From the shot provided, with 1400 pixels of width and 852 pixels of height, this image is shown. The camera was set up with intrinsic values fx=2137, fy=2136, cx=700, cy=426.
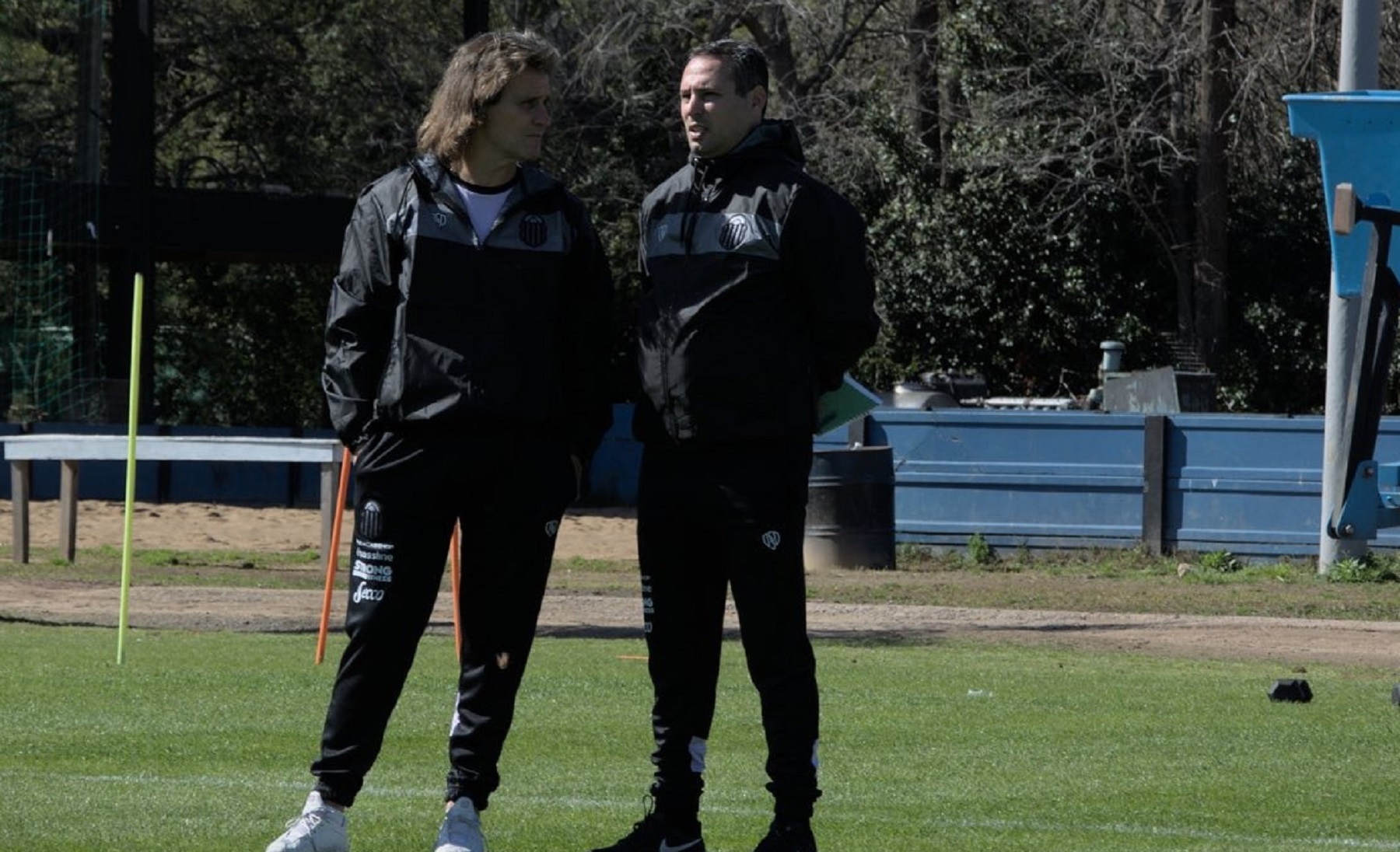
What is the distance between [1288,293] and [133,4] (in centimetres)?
1669

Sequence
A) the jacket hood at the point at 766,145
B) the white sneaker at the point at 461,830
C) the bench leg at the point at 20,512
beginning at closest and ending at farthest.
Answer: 1. the white sneaker at the point at 461,830
2. the jacket hood at the point at 766,145
3. the bench leg at the point at 20,512

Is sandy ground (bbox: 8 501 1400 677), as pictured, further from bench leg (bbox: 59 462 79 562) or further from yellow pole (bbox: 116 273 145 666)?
yellow pole (bbox: 116 273 145 666)

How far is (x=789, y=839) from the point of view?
554cm

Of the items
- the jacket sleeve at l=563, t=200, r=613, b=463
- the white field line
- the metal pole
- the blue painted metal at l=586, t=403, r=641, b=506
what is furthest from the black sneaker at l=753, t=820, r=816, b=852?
the blue painted metal at l=586, t=403, r=641, b=506

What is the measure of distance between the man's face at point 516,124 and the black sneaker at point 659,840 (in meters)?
1.80

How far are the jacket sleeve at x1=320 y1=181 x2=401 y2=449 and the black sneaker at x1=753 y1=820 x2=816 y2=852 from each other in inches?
Answer: 58.3

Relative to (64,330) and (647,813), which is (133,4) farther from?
(647,813)

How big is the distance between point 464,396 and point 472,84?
2.72ft

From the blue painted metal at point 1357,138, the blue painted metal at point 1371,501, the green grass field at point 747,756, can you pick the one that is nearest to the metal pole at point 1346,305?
the green grass field at point 747,756

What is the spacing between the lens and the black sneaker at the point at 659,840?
564 cm

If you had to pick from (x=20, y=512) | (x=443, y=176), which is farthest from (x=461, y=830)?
(x=20, y=512)

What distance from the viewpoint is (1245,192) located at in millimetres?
31219

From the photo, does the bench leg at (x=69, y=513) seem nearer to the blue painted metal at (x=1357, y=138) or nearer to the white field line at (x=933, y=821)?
the white field line at (x=933, y=821)

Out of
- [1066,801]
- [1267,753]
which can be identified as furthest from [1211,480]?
[1066,801]
